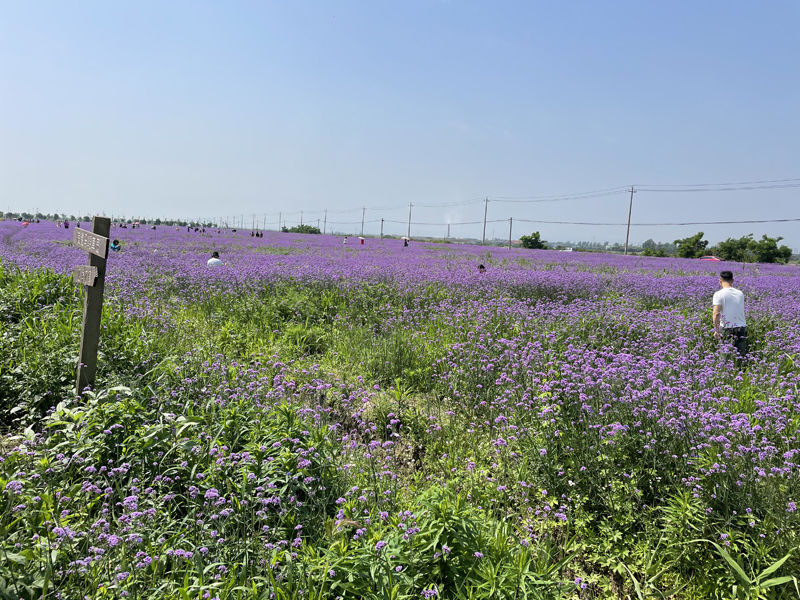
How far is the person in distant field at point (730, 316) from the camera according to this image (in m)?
6.75

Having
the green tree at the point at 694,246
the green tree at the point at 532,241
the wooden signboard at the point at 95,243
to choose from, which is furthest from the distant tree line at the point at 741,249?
the wooden signboard at the point at 95,243

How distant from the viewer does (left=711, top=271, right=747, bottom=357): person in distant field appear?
675 centimetres

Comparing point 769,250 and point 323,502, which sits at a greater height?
point 769,250

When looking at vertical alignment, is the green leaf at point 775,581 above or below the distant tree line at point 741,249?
below

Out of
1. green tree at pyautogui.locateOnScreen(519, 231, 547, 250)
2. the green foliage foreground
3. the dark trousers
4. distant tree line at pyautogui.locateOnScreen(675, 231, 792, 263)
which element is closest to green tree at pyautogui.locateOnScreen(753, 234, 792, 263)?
distant tree line at pyautogui.locateOnScreen(675, 231, 792, 263)

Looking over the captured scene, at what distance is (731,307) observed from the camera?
6777 millimetres

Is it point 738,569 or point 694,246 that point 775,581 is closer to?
point 738,569

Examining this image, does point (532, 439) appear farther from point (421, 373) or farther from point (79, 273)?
point (79, 273)

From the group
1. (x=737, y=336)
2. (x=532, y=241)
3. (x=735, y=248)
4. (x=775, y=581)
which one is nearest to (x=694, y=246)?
(x=735, y=248)

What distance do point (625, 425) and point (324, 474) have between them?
229 cm

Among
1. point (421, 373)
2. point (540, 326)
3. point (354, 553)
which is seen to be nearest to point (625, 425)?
point (354, 553)

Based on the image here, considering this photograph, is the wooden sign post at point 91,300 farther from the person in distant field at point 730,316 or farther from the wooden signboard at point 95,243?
the person in distant field at point 730,316

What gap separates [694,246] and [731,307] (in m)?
54.5

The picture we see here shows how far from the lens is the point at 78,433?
316cm
